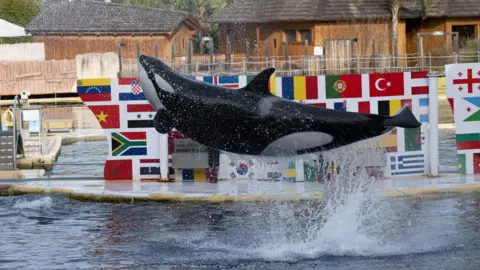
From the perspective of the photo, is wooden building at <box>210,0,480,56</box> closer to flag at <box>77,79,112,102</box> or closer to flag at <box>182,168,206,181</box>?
flag at <box>182,168,206,181</box>

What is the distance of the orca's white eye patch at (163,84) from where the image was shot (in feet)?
35.9

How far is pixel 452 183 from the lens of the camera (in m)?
17.6

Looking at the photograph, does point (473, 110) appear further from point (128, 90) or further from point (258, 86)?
point (258, 86)

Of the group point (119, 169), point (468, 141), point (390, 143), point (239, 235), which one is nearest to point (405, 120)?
point (239, 235)

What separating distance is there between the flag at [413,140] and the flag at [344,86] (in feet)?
3.65

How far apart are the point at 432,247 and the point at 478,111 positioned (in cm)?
534

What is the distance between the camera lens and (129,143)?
18688mm

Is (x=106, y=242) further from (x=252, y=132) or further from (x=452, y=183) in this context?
(x=452, y=183)

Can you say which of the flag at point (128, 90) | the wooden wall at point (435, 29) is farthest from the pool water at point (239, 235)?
the wooden wall at point (435, 29)

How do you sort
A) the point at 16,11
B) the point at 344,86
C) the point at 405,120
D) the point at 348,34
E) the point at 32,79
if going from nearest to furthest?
the point at 405,120 → the point at 344,86 → the point at 348,34 → the point at 32,79 → the point at 16,11

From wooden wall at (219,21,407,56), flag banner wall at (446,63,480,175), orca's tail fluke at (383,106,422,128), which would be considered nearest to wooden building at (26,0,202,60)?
wooden wall at (219,21,407,56)

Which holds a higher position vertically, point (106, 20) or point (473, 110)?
point (106, 20)

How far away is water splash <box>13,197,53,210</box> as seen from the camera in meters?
17.4

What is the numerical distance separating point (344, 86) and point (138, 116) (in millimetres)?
3718
